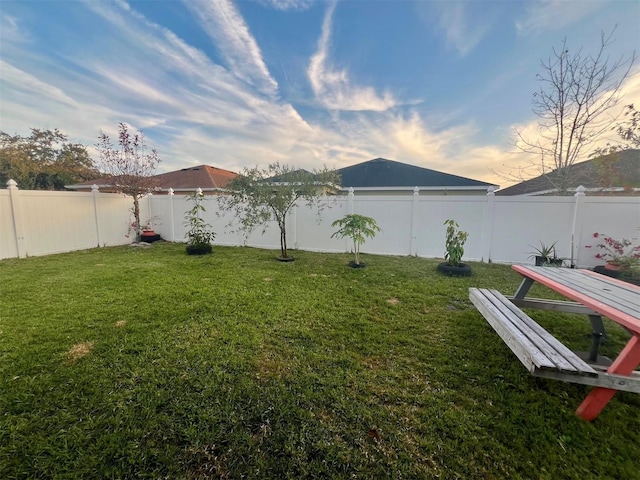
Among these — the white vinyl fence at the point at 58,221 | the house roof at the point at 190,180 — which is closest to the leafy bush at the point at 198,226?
the white vinyl fence at the point at 58,221

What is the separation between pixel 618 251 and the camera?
16.2 feet

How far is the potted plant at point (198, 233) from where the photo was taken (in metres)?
6.74

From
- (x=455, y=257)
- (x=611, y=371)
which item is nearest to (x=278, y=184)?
(x=455, y=257)

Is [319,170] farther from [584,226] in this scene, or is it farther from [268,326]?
[584,226]

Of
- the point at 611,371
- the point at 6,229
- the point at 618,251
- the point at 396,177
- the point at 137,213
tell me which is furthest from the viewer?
the point at 396,177

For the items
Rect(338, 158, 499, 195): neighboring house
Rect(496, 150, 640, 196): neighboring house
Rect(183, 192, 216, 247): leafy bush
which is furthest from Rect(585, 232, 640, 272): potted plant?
Rect(183, 192, 216, 247): leafy bush

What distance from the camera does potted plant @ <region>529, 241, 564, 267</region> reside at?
5.12 meters

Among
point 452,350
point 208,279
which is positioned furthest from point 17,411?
point 452,350

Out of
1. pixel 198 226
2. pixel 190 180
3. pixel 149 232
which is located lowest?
pixel 149 232

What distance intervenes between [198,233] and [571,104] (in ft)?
Answer: 33.8

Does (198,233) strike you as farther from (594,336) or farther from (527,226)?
(527,226)

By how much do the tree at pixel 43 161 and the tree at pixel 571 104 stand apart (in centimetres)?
1790

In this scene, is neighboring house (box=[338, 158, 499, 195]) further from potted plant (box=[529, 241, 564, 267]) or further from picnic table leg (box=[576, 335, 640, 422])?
picnic table leg (box=[576, 335, 640, 422])

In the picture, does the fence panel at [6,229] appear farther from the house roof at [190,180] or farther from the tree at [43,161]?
the tree at [43,161]
